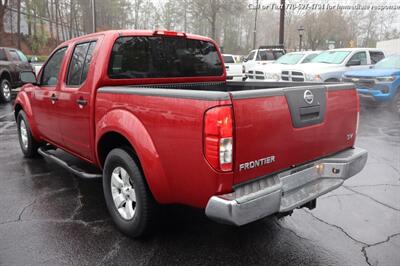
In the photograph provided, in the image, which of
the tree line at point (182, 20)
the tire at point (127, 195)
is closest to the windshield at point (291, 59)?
the tire at point (127, 195)

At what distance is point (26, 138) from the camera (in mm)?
6023

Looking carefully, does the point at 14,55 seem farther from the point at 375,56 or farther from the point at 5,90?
the point at 375,56

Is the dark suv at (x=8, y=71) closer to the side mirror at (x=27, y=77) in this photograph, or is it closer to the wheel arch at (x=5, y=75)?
the wheel arch at (x=5, y=75)

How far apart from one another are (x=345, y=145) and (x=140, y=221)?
6.96 feet

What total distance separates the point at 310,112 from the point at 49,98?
3373mm

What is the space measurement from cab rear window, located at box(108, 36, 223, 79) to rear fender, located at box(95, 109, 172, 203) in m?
0.84

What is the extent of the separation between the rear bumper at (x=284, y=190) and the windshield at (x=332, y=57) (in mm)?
9958

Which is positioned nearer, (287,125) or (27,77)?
(287,125)

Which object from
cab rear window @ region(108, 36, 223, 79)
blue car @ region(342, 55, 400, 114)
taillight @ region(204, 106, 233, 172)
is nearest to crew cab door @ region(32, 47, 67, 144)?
cab rear window @ region(108, 36, 223, 79)

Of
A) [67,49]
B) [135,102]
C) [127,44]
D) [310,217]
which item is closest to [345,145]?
[310,217]

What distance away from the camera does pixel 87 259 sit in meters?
3.12

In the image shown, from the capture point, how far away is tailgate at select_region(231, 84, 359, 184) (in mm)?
2618

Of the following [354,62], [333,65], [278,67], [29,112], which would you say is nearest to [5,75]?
[29,112]

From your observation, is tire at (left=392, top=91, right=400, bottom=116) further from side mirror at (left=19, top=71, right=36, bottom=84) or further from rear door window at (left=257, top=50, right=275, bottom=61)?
rear door window at (left=257, top=50, right=275, bottom=61)
